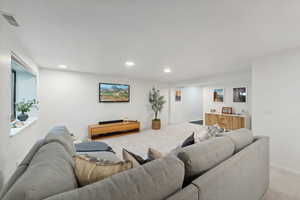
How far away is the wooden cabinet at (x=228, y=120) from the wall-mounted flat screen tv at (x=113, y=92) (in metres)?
3.74

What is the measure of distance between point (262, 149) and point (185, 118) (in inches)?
229

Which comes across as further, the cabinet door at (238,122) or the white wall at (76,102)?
the cabinet door at (238,122)

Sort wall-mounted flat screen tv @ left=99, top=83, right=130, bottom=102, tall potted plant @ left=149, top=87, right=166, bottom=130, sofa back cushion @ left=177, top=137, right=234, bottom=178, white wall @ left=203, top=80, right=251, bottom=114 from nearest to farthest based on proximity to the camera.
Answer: sofa back cushion @ left=177, top=137, right=234, bottom=178, wall-mounted flat screen tv @ left=99, top=83, right=130, bottom=102, white wall @ left=203, top=80, right=251, bottom=114, tall potted plant @ left=149, top=87, right=166, bottom=130

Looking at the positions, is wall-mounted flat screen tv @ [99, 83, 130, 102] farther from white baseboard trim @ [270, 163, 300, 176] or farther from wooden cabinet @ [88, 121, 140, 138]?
white baseboard trim @ [270, 163, 300, 176]

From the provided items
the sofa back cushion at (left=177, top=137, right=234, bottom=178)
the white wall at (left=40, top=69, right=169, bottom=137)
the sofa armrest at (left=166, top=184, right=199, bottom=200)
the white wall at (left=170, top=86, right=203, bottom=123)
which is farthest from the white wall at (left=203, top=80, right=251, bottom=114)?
the sofa armrest at (left=166, top=184, right=199, bottom=200)

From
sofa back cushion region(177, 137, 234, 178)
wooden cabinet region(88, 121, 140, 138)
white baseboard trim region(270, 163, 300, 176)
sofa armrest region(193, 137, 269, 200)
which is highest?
sofa back cushion region(177, 137, 234, 178)

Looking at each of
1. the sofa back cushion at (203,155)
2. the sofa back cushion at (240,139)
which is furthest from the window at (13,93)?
the sofa back cushion at (240,139)

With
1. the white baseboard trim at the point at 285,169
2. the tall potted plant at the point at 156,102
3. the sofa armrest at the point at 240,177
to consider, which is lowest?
the white baseboard trim at the point at 285,169

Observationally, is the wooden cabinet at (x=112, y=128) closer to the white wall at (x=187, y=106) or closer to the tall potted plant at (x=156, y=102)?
the tall potted plant at (x=156, y=102)

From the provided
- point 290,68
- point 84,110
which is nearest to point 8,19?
point 84,110

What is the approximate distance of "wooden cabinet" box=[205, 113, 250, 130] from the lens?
4.88m

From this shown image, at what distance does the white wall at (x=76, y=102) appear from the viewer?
401 cm

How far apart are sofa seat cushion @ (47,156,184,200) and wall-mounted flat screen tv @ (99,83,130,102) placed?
4.39 m

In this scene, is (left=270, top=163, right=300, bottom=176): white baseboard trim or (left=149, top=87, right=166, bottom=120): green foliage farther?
(left=149, top=87, right=166, bottom=120): green foliage
